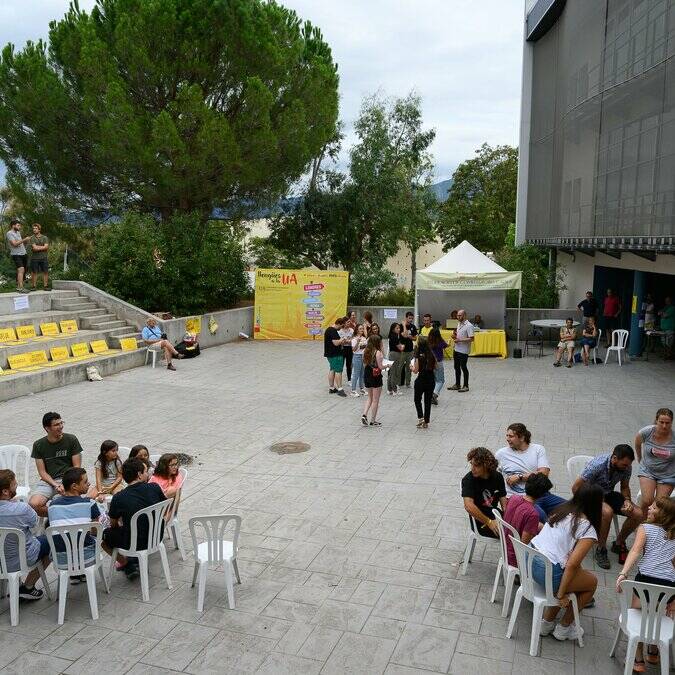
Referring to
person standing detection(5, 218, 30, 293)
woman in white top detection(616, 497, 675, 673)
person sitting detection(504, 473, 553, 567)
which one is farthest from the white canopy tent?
woman in white top detection(616, 497, 675, 673)

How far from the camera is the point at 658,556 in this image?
15.3 feet

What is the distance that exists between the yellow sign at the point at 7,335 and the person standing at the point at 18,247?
293 cm

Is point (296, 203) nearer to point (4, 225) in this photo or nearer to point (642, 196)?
point (642, 196)

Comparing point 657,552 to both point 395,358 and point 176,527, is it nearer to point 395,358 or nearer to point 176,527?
point 176,527

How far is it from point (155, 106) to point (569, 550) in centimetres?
1944

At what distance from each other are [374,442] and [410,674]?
18.8ft

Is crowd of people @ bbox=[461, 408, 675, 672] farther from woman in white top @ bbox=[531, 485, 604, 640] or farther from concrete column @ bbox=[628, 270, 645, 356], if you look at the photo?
concrete column @ bbox=[628, 270, 645, 356]

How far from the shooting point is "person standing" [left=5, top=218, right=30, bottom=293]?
1667 centimetres

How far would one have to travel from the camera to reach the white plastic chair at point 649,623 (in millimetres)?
4234

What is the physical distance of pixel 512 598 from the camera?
218 inches

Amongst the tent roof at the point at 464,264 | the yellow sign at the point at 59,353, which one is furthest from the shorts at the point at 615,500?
the tent roof at the point at 464,264

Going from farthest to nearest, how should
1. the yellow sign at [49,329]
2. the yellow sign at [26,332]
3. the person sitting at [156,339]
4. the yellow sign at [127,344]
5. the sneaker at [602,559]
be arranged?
the yellow sign at [127,344] → the person sitting at [156,339] → the yellow sign at [49,329] → the yellow sign at [26,332] → the sneaker at [602,559]

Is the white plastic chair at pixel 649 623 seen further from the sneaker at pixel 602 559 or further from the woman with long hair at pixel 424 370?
the woman with long hair at pixel 424 370

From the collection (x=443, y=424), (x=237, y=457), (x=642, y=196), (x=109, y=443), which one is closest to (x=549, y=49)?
(x=642, y=196)
